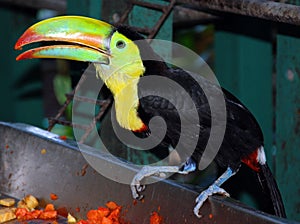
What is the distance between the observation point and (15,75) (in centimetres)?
385

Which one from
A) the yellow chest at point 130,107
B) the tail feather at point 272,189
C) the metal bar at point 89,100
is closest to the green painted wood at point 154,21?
the metal bar at point 89,100

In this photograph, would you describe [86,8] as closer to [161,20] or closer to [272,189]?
[161,20]

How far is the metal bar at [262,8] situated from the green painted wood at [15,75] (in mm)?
1698

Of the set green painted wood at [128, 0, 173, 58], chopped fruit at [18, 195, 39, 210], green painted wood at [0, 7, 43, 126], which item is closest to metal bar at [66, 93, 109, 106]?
green painted wood at [128, 0, 173, 58]

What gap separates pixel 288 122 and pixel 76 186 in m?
0.81

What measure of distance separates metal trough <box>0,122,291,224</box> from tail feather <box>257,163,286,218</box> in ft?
1.17

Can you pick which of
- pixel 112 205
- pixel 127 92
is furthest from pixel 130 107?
pixel 112 205

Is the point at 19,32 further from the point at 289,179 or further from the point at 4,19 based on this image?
the point at 289,179

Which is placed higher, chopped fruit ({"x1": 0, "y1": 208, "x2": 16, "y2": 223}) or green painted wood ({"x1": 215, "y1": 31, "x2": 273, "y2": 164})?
green painted wood ({"x1": 215, "y1": 31, "x2": 273, "y2": 164})

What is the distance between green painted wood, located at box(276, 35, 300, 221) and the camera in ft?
8.52

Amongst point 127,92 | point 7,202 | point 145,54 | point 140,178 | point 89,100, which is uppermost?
point 145,54

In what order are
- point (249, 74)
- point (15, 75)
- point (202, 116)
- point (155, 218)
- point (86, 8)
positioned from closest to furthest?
1. point (155, 218)
2. point (202, 116)
3. point (86, 8)
4. point (249, 74)
5. point (15, 75)

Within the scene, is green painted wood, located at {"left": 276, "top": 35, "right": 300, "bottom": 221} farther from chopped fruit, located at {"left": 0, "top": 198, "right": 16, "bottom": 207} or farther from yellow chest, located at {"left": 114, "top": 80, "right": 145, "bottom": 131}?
chopped fruit, located at {"left": 0, "top": 198, "right": 16, "bottom": 207}

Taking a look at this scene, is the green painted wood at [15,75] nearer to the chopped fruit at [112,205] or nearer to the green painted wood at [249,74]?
the green painted wood at [249,74]
